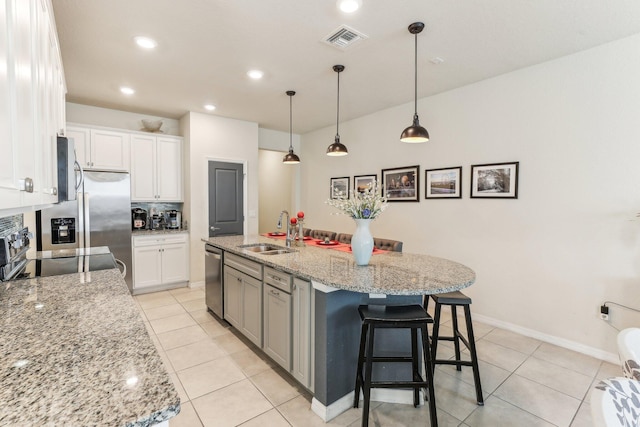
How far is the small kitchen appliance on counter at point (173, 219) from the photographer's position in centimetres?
496

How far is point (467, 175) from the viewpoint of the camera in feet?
11.9

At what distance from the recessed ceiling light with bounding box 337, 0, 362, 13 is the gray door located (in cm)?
343

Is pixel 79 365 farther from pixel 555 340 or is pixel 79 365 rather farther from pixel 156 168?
pixel 156 168

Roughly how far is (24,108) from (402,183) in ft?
12.9

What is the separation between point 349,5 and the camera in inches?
84.3

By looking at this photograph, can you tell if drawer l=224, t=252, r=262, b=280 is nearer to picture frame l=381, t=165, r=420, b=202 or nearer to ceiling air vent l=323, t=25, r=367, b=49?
ceiling air vent l=323, t=25, r=367, b=49

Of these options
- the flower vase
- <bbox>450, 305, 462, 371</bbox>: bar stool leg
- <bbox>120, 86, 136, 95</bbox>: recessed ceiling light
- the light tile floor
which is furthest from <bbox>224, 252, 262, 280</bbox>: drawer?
<bbox>120, 86, 136, 95</bbox>: recessed ceiling light

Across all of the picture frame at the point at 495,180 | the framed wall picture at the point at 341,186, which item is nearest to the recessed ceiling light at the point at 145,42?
the framed wall picture at the point at 341,186

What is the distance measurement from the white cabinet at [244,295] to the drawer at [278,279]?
0.12m

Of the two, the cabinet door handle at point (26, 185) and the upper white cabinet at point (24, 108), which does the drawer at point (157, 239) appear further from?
the cabinet door handle at point (26, 185)

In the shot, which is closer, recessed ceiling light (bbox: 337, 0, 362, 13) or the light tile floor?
the light tile floor

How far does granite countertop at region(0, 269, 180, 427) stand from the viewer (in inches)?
26.0

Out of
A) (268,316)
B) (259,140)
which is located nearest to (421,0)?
(268,316)

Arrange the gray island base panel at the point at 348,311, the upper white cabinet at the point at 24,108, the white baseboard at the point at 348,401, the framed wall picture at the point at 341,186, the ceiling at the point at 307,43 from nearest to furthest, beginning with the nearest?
the upper white cabinet at the point at 24,108 → the gray island base panel at the point at 348,311 → the white baseboard at the point at 348,401 → the ceiling at the point at 307,43 → the framed wall picture at the point at 341,186
